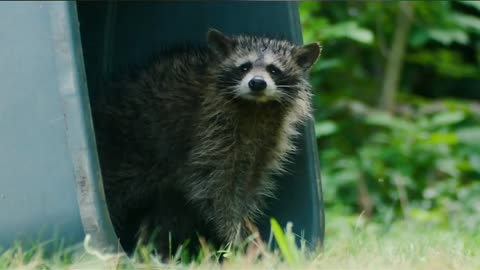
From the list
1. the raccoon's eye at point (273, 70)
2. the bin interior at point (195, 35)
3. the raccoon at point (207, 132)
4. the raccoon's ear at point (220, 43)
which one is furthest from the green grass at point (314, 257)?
the raccoon's ear at point (220, 43)

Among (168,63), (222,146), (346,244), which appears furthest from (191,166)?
(346,244)

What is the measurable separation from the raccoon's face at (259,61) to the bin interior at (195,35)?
11cm

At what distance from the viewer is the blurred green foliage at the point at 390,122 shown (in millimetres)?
6777

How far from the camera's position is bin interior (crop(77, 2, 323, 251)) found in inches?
195

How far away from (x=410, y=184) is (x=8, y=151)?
3.96m

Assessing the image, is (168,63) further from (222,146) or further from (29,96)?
(29,96)

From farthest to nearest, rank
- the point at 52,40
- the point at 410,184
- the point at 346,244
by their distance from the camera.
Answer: the point at 410,184, the point at 346,244, the point at 52,40

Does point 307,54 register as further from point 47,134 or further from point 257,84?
point 47,134

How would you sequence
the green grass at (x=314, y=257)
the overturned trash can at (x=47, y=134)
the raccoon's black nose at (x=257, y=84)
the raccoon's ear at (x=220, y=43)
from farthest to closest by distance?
the raccoon's ear at (x=220, y=43)
the raccoon's black nose at (x=257, y=84)
the overturned trash can at (x=47, y=134)
the green grass at (x=314, y=257)

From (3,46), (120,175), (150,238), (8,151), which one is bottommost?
(150,238)

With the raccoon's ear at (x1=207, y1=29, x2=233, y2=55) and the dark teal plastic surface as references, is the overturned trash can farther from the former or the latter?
the raccoon's ear at (x1=207, y1=29, x2=233, y2=55)

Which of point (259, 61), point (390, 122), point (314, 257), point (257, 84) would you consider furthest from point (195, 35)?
point (390, 122)

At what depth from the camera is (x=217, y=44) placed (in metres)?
4.95

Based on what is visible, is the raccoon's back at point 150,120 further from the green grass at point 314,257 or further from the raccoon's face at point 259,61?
the green grass at point 314,257
